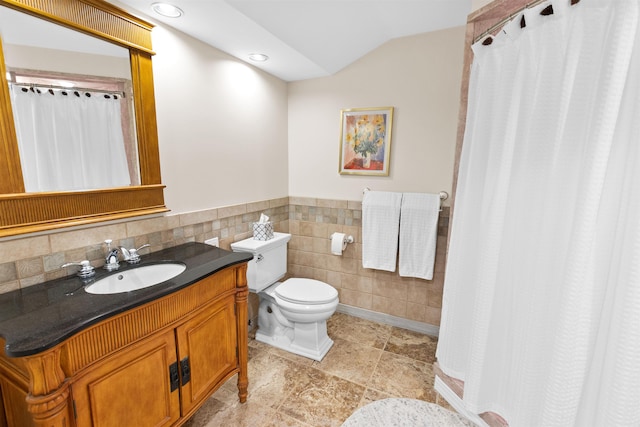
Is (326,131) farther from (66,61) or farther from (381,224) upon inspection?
(66,61)

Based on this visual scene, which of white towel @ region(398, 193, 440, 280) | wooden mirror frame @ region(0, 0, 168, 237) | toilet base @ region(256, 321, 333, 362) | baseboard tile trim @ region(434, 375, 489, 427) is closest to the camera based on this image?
wooden mirror frame @ region(0, 0, 168, 237)

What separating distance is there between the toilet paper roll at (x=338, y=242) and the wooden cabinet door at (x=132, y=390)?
158 cm

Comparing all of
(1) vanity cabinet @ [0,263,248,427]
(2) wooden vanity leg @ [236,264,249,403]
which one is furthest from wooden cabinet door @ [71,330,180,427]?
(2) wooden vanity leg @ [236,264,249,403]

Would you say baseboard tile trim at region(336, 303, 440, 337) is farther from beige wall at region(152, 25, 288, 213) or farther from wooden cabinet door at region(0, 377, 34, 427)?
wooden cabinet door at region(0, 377, 34, 427)

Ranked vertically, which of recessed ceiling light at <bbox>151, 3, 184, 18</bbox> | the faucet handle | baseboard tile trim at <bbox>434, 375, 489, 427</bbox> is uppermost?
recessed ceiling light at <bbox>151, 3, 184, 18</bbox>

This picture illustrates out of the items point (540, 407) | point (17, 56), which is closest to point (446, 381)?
point (540, 407)

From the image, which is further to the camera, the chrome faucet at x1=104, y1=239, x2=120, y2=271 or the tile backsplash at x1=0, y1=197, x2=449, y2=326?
the chrome faucet at x1=104, y1=239, x2=120, y2=271

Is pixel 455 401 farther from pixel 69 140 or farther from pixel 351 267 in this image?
pixel 69 140

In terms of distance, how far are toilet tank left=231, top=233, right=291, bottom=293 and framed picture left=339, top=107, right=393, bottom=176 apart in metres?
0.88

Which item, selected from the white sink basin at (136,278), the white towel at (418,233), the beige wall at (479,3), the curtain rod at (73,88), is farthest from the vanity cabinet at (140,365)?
the beige wall at (479,3)

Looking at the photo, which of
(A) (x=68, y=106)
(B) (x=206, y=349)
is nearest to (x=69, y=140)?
(A) (x=68, y=106)

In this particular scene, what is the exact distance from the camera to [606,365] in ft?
3.17

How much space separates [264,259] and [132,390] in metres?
1.18

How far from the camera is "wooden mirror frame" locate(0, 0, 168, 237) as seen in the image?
1138 millimetres
